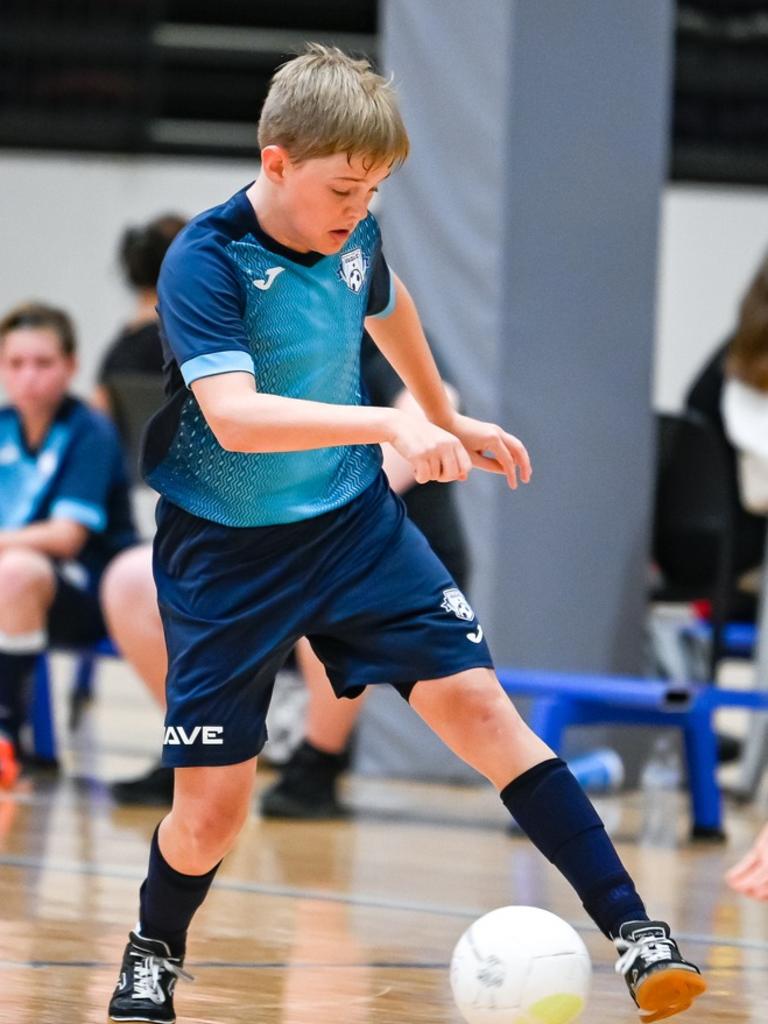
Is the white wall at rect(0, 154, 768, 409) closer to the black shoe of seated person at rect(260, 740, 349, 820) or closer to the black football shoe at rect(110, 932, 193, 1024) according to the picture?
the black shoe of seated person at rect(260, 740, 349, 820)

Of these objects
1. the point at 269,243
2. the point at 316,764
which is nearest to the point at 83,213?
the point at 316,764

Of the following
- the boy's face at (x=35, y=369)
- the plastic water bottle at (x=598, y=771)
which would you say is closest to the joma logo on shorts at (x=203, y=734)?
the plastic water bottle at (x=598, y=771)

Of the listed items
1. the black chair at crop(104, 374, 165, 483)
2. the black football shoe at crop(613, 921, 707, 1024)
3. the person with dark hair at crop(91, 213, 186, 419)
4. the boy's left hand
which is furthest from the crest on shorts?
the black chair at crop(104, 374, 165, 483)

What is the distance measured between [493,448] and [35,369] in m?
3.00

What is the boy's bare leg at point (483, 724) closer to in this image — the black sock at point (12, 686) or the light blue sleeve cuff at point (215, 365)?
the light blue sleeve cuff at point (215, 365)

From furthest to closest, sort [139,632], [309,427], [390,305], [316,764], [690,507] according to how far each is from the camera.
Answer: [690,507], [139,632], [316,764], [390,305], [309,427]

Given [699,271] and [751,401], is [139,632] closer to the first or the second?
[751,401]

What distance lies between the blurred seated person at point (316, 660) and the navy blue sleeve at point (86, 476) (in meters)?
0.45

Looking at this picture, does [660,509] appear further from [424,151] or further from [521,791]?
[521,791]

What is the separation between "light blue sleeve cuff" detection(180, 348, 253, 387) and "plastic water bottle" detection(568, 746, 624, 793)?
115 inches

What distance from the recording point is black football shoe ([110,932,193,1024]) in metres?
2.50

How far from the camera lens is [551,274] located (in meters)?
5.34

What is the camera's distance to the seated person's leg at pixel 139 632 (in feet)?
15.8

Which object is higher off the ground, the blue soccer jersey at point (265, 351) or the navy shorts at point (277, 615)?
the blue soccer jersey at point (265, 351)
